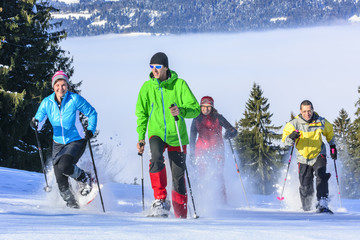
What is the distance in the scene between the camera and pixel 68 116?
7234 mm

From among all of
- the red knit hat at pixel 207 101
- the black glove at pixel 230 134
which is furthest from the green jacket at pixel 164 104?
the black glove at pixel 230 134

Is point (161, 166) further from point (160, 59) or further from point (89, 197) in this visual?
point (89, 197)

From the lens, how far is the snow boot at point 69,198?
23.8ft

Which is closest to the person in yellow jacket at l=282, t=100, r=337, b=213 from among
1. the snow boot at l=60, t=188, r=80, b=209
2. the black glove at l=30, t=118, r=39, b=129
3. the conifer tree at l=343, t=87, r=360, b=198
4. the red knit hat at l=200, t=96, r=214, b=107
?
the red knit hat at l=200, t=96, r=214, b=107

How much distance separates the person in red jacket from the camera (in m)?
11.0

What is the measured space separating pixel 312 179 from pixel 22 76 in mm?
19190

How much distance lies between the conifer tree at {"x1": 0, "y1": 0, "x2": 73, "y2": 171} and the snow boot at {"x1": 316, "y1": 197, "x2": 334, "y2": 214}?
1724cm

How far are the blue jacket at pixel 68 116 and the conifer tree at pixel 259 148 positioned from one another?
1695 inches

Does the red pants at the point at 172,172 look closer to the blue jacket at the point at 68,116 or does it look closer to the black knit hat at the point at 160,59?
the black knit hat at the point at 160,59

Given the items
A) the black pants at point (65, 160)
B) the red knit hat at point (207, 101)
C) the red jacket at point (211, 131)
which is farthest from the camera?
the red jacket at point (211, 131)

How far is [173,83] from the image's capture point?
6.64 meters

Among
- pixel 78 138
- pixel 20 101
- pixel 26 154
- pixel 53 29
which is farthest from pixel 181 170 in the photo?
pixel 53 29

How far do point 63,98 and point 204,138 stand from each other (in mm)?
4421

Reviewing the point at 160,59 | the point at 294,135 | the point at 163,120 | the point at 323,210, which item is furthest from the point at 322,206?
the point at 160,59
